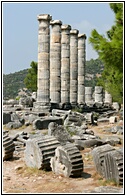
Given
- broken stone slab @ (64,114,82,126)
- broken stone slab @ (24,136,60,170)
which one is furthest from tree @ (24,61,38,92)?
broken stone slab @ (24,136,60,170)

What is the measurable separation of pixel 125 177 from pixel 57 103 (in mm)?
19528

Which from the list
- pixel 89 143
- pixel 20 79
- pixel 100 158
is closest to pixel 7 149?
pixel 89 143

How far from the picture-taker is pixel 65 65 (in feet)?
100

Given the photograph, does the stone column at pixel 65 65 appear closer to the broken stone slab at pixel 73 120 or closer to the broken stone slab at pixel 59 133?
the broken stone slab at pixel 73 120

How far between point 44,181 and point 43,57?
17746mm

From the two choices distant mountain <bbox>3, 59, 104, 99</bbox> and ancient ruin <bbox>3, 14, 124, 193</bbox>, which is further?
distant mountain <bbox>3, 59, 104, 99</bbox>

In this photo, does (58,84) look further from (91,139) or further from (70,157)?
(70,157)

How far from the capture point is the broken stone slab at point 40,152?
9.95m

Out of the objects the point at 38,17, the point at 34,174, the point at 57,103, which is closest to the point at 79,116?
the point at 57,103

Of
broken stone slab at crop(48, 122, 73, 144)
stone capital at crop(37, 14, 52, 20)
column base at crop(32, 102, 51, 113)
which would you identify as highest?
stone capital at crop(37, 14, 52, 20)

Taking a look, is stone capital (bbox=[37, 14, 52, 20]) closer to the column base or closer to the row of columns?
the row of columns

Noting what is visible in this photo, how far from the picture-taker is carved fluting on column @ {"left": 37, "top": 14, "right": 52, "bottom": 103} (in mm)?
25500

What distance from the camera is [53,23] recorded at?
27.5 m

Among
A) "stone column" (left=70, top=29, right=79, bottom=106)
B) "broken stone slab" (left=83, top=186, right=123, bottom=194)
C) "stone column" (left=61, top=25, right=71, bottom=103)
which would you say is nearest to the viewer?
"broken stone slab" (left=83, top=186, right=123, bottom=194)
